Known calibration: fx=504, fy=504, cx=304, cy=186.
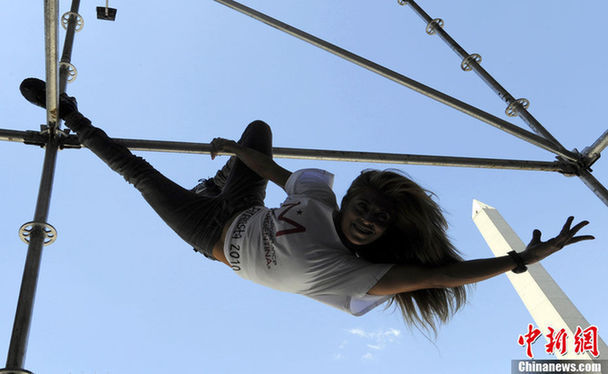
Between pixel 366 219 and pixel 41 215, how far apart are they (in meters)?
1.28

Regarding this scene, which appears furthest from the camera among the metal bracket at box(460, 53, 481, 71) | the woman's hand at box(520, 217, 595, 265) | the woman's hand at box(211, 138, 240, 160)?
the metal bracket at box(460, 53, 481, 71)

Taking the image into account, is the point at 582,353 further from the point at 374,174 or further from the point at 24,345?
the point at 24,345

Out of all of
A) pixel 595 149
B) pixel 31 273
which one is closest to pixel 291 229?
pixel 31 273

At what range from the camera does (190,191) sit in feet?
6.68

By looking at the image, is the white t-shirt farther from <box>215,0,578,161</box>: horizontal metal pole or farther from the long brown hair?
<box>215,0,578,161</box>: horizontal metal pole

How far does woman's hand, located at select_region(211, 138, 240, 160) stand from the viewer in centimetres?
207

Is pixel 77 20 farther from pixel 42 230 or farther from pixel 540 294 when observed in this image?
pixel 540 294

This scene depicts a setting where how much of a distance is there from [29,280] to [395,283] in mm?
1252

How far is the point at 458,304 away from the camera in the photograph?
1.80 meters

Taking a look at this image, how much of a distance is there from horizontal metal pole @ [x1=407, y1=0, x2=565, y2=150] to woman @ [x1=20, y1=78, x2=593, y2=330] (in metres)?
1.47

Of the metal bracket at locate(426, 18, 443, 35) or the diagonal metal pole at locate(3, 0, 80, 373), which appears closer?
the diagonal metal pole at locate(3, 0, 80, 373)

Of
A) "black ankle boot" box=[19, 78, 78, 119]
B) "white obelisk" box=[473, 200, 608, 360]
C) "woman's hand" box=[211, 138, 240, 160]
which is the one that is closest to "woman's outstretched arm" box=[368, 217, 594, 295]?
"woman's hand" box=[211, 138, 240, 160]

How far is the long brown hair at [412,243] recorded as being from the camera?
5.73 ft

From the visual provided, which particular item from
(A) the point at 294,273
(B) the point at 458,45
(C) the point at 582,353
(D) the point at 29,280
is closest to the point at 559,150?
(B) the point at 458,45
